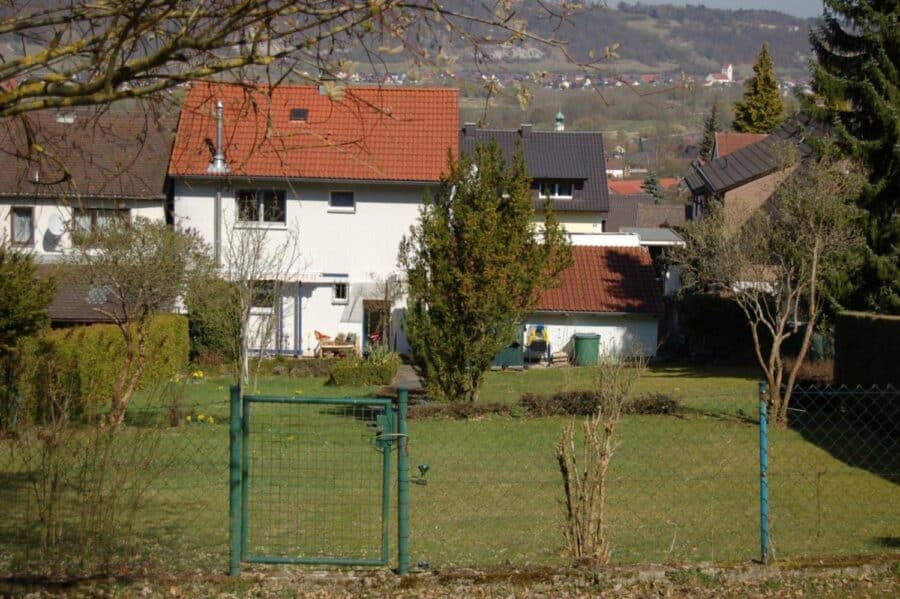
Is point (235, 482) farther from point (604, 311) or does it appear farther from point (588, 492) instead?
point (604, 311)

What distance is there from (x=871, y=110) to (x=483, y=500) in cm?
1922

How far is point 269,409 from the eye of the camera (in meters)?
19.8

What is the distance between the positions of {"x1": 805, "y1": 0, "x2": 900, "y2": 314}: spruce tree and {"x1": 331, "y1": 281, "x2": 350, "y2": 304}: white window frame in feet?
52.1

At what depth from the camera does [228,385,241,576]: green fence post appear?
7.68 meters

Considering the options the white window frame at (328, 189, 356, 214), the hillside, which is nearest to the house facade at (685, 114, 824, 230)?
the hillside

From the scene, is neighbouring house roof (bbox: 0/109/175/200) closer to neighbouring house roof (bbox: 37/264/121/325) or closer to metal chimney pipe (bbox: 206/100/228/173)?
metal chimney pipe (bbox: 206/100/228/173)

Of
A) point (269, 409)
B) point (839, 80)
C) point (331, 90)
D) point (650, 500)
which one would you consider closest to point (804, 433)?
point (650, 500)

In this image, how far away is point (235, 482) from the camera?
7766 mm

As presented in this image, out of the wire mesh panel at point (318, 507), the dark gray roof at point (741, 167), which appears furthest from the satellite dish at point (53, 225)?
the dark gray roof at point (741, 167)

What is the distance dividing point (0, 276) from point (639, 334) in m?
22.7

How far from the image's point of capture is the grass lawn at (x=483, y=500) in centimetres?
947

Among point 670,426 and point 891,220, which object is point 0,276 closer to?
point 670,426

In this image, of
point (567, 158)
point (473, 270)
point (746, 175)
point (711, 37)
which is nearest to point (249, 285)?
point (473, 270)

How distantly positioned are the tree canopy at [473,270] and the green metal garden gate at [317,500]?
21.7 feet
